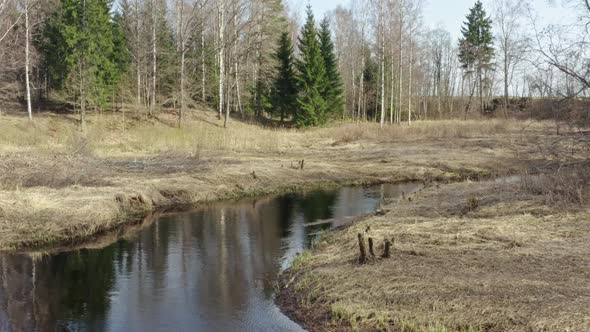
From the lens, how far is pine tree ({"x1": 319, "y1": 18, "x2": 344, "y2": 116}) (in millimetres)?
47344

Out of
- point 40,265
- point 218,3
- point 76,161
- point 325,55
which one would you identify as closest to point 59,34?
point 218,3

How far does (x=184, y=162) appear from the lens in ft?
79.2

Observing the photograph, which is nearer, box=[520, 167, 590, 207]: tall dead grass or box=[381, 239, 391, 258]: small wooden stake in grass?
box=[381, 239, 391, 258]: small wooden stake in grass

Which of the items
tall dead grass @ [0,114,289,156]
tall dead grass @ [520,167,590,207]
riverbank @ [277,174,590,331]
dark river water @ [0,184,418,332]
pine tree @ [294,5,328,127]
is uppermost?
pine tree @ [294,5,328,127]

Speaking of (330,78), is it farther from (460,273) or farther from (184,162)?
(460,273)

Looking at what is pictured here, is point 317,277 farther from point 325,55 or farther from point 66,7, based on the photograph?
point 325,55

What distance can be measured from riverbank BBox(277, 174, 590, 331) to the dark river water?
30.1 inches

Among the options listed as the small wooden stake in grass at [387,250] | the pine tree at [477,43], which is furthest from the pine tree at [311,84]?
the small wooden stake in grass at [387,250]

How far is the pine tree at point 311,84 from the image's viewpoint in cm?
4500

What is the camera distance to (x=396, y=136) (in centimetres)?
3766

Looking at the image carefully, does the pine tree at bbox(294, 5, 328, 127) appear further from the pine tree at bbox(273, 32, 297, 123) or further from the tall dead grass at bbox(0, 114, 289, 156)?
the tall dead grass at bbox(0, 114, 289, 156)

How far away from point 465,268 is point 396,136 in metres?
28.9

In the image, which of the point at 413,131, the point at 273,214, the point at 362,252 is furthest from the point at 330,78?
the point at 362,252

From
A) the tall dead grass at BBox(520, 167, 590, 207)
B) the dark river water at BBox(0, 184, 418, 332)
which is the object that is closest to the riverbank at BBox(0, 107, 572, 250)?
the tall dead grass at BBox(520, 167, 590, 207)
